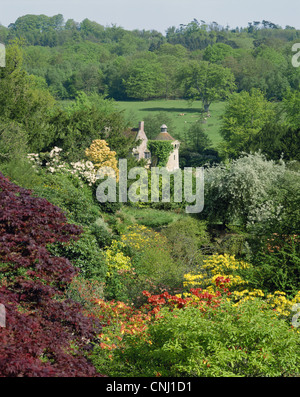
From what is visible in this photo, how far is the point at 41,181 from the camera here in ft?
71.0

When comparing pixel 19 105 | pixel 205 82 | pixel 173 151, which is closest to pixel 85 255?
pixel 19 105

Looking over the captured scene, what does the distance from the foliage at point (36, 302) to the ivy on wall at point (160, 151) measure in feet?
124

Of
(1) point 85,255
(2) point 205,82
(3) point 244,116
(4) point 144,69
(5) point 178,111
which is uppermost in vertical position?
(4) point 144,69

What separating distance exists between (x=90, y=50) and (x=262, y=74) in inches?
2154

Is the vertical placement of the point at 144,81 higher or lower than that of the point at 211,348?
higher

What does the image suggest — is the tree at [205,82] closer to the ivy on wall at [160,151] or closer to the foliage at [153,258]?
the ivy on wall at [160,151]

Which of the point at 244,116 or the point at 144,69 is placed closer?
the point at 244,116

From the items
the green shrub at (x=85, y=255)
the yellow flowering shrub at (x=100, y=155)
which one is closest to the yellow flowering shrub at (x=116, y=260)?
the green shrub at (x=85, y=255)

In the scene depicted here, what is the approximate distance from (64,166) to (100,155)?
3.40 metres

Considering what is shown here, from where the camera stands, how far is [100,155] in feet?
97.0

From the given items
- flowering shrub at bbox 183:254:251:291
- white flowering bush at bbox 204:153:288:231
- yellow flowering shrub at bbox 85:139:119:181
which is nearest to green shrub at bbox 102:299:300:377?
flowering shrub at bbox 183:254:251:291

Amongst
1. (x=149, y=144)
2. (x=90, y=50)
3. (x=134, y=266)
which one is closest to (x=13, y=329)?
(x=134, y=266)

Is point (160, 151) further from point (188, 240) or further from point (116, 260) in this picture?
point (116, 260)
